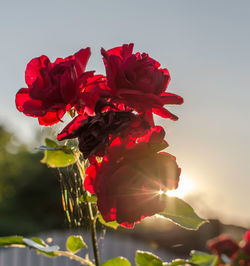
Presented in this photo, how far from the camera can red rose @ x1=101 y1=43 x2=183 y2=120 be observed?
0.45 m

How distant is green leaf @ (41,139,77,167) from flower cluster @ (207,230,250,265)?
0.20 m

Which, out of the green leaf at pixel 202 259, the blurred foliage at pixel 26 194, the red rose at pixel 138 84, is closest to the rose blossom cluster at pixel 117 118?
the red rose at pixel 138 84

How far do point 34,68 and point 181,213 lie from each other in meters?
0.28

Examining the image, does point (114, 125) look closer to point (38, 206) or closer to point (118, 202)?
point (118, 202)

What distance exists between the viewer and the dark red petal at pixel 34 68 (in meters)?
0.53

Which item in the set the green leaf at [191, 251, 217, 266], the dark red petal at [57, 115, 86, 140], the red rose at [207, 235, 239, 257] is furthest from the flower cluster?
the dark red petal at [57, 115, 86, 140]

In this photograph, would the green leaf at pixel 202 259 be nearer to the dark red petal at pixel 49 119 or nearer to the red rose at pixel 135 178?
the red rose at pixel 135 178

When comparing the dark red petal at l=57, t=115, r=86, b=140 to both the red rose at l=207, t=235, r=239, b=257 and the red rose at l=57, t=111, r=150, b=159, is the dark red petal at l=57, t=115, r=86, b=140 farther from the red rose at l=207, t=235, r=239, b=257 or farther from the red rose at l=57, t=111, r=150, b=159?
the red rose at l=207, t=235, r=239, b=257

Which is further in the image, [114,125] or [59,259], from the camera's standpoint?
[59,259]

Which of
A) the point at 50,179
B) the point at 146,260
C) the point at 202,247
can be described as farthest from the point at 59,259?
the point at 146,260

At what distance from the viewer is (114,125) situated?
1.39 ft

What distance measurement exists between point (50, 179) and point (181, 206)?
1323cm

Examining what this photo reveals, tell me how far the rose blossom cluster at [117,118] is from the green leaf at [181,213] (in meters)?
0.07

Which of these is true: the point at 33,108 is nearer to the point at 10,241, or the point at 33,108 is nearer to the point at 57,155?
the point at 57,155
